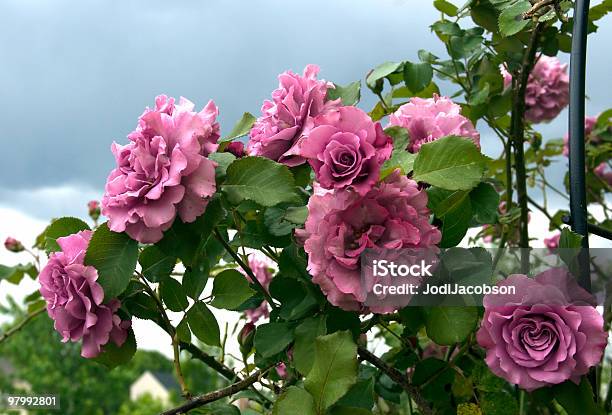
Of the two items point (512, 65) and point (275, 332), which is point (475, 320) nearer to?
point (275, 332)

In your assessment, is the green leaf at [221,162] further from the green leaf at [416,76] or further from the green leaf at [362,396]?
the green leaf at [416,76]

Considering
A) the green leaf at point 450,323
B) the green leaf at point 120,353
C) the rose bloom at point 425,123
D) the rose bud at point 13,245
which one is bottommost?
the green leaf at point 450,323

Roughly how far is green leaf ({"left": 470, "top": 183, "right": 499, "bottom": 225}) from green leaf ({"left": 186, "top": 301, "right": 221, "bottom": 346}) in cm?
24

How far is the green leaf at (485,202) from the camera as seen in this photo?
63 centimetres

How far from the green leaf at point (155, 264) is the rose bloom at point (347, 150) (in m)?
0.16

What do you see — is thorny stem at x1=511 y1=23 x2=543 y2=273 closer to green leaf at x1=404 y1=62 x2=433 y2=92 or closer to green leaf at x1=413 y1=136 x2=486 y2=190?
green leaf at x1=404 y1=62 x2=433 y2=92

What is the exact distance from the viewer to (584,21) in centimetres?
60

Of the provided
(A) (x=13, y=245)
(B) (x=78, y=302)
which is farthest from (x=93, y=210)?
(B) (x=78, y=302)

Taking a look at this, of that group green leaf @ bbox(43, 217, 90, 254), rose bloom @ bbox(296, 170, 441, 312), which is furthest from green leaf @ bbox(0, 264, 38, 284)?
rose bloom @ bbox(296, 170, 441, 312)

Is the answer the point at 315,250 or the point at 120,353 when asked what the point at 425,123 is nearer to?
the point at 315,250

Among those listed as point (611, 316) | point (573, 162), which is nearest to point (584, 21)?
point (573, 162)

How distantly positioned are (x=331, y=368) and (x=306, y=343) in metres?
0.07

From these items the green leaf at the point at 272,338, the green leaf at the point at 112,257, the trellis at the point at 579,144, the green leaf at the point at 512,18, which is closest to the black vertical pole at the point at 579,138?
the trellis at the point at 579,144

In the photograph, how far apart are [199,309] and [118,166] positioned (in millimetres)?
137
